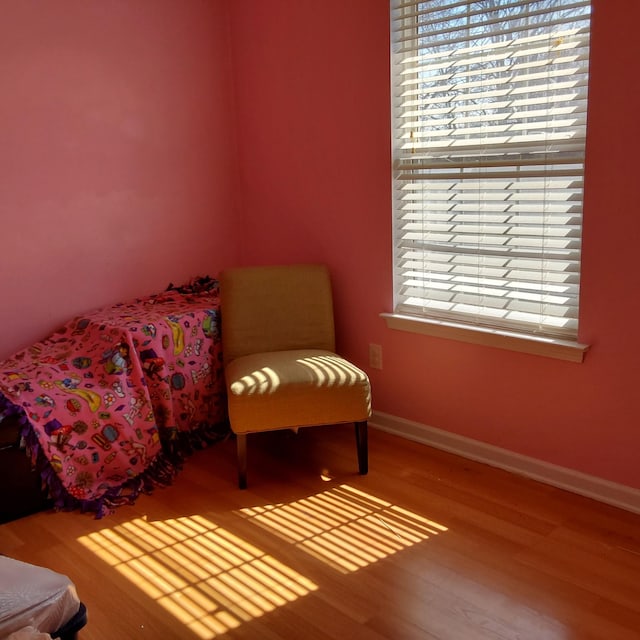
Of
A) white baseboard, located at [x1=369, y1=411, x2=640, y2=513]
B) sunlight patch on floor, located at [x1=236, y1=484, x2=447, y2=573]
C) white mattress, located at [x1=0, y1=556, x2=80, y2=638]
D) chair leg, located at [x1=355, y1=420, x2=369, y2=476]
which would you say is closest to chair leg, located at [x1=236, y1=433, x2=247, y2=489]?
sunlight patch on floor, located at [x1=236, y1=484, x2=447, y2=573]

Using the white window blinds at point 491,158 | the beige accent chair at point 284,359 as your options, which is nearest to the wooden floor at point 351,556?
the beige accent chair at point 284,359

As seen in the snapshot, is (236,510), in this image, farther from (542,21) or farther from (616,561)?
(542,21)

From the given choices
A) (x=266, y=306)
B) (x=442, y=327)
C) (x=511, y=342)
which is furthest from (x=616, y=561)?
(x=266, y=306)

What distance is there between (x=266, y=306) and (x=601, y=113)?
1.53 meters

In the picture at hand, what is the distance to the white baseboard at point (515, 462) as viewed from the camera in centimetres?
251

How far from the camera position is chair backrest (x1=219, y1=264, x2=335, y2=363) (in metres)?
3.11

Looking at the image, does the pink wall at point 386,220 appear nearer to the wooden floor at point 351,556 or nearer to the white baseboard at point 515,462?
the white baseboard at point 515,462

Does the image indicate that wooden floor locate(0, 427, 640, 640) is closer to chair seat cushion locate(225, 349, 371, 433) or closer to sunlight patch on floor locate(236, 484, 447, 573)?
sunlight patch on floor locate(236, 484, 447, 573)

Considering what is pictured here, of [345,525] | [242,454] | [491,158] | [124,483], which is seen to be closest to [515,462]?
[345,525]

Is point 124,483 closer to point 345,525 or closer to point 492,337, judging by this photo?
point 345,525

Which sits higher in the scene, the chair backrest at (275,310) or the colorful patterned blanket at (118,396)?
A: the chair backrest at (275,310)

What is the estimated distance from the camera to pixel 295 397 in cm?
270

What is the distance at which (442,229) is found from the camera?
9.42ft

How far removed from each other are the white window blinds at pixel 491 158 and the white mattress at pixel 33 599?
6.01ft
